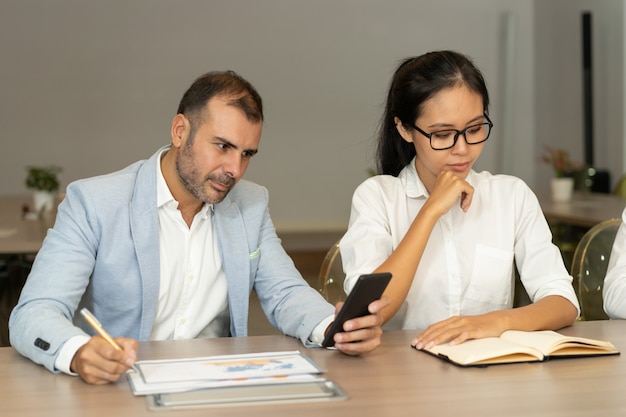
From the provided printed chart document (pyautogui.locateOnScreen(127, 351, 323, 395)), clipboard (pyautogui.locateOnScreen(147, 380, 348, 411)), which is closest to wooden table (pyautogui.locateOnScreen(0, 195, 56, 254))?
printed chart document (pyautogui.locateOnScreen(127, 351, 323, 395))

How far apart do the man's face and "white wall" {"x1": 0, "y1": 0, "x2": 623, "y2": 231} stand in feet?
18.0

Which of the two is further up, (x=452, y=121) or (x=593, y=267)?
(x=452, y=121)

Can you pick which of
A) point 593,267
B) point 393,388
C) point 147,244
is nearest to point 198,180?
point 147,244

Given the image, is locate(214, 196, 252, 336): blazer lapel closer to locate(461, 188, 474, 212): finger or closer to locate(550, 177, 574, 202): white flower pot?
locate(461, 188, 474, 212): finger

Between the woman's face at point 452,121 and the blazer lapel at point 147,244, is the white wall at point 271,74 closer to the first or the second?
the woman's face at point 452,121

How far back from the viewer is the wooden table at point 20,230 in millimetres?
3809

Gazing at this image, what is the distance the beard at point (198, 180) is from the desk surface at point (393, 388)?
16.2 inches

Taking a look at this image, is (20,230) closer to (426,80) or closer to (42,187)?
(42,187)

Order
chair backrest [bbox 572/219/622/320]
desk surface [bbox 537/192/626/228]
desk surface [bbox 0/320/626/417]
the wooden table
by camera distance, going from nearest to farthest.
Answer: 1. desk surface [bbox 0/320/626/417]
2. chair backrest [bbox 572/219/622/320]
3. the wooden table
4. desk surface [bbox 537/192/626/228]

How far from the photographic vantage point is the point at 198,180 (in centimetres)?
222

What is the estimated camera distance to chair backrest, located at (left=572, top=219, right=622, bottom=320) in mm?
2779

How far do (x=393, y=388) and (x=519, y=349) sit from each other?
13.9 inches

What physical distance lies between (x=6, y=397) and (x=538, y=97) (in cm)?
778

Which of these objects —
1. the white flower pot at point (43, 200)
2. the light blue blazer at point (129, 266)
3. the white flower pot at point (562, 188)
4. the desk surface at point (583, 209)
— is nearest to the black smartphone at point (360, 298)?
the light blue blazer at point (129, 266)
